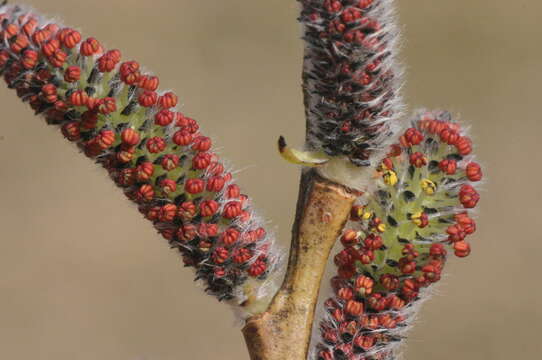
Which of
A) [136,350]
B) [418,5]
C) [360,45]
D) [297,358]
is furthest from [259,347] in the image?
[418,5]

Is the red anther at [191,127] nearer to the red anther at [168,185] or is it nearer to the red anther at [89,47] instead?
the red anther at [168,185]

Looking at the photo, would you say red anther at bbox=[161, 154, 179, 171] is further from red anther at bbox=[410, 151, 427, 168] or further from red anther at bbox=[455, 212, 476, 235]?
red anther at bbox=[455, 212, 476, 235]

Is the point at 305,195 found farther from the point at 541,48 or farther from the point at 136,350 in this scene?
the point at 541,48

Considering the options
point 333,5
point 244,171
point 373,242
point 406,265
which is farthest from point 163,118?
point 244,171

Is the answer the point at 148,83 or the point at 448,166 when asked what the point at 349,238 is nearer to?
the point at 448,166

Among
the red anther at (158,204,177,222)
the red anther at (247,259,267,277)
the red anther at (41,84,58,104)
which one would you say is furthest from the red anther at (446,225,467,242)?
the red anther at (41,84,58,104)

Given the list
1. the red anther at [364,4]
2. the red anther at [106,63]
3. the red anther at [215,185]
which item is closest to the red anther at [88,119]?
the red anther at [106,63]
